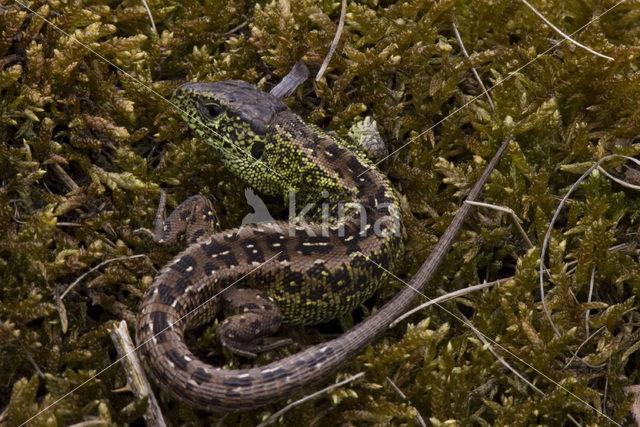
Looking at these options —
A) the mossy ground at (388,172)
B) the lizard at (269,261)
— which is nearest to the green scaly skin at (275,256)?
the lizard at (269,261)

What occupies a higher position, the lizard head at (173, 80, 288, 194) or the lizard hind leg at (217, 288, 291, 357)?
the lizard head at (173, 80, 288, 194)

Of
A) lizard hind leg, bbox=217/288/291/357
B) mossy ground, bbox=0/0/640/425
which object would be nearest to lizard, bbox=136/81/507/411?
lizard hind leg, bbox=217/288/291/357

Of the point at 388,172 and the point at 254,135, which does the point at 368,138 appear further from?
the point at 254,135

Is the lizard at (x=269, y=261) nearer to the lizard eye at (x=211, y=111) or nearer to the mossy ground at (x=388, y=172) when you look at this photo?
the lizard eye at (x=211, y=111)

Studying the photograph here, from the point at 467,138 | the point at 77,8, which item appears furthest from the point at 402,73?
the point at 77,8

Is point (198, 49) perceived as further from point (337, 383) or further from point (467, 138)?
point (337, 383)

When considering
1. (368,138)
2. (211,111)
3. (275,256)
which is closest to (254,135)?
(211,111)

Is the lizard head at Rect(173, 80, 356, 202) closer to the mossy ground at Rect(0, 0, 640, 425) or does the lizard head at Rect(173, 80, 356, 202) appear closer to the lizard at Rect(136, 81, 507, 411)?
the lizard at Rect(136, 81, 507, 411)

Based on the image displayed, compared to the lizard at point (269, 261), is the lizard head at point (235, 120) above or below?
above
